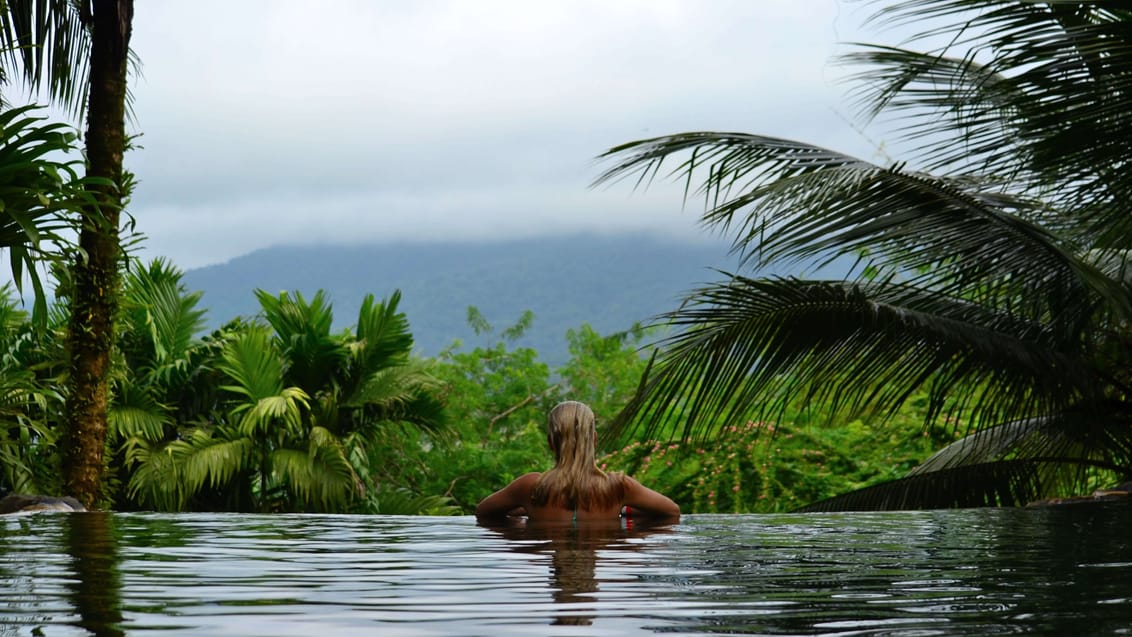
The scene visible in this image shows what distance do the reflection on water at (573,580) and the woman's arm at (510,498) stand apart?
15.9 inches

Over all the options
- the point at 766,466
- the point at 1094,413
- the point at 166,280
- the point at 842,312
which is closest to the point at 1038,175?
the point at 842,312

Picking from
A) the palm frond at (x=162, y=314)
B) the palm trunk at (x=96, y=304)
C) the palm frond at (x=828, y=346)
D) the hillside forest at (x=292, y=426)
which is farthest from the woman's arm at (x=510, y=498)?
the palm frond at (x=162, y=314)

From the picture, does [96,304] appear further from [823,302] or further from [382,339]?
[823,302]

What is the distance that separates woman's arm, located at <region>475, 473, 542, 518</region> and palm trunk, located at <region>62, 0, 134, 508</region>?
485 centimetres

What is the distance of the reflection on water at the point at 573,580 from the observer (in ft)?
8.72

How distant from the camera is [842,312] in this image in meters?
7.91

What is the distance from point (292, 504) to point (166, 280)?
121 inches

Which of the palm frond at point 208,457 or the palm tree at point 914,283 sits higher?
the palm tree at point 914,283

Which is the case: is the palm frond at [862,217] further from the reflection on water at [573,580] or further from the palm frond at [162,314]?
the palm frond at [162,314]

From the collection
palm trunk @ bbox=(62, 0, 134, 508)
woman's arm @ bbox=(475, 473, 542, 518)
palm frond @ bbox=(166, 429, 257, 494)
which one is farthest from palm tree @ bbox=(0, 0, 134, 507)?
woman's arm @ bbox=(475, 473, 542, 518)

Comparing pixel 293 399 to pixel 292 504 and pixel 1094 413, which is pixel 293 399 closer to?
pixel 292 504

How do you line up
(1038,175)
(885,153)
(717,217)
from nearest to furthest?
1. (1038,175)
2. (717,217)
3. (885,153)

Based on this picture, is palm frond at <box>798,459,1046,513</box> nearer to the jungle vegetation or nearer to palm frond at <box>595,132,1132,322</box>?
the jungle vegetation

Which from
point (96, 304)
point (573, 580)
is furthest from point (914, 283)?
point (96, 304)
